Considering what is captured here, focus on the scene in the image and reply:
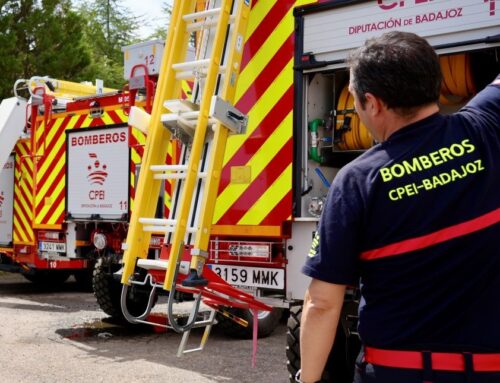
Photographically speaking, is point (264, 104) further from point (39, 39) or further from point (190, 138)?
point (39, 39)

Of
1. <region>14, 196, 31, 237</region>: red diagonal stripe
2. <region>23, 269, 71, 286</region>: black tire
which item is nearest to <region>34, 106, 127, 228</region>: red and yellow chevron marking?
<region>14, 196, 31, 237</region>: red diagonal stripe

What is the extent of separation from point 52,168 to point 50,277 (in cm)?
323

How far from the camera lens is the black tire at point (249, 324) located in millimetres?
6500

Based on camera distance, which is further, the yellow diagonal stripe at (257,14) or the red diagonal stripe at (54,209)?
the red diagonal stripe at (54,209)

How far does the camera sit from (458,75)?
3846 mm

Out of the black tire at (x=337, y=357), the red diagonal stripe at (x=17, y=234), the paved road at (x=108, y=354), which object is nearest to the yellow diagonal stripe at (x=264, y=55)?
the black tire at (x=337, y=357)

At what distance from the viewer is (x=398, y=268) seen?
5.89 feet

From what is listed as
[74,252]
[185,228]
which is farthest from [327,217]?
[74,252]

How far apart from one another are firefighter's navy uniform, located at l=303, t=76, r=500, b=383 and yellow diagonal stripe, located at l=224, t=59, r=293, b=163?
2.51 m

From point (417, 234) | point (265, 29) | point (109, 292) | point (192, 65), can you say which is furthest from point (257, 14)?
point (109, 292)

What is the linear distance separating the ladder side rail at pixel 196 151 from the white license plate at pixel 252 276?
610 millimetres

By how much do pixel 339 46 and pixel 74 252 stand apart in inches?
203

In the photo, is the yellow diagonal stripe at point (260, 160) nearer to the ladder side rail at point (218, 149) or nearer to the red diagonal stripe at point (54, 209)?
the ladder side rail at point (218, 149)

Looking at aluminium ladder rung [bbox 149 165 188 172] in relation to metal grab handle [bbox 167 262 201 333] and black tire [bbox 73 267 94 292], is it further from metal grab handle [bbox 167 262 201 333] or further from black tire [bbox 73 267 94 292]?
A: black tire [bbox 73 267 94 292]
